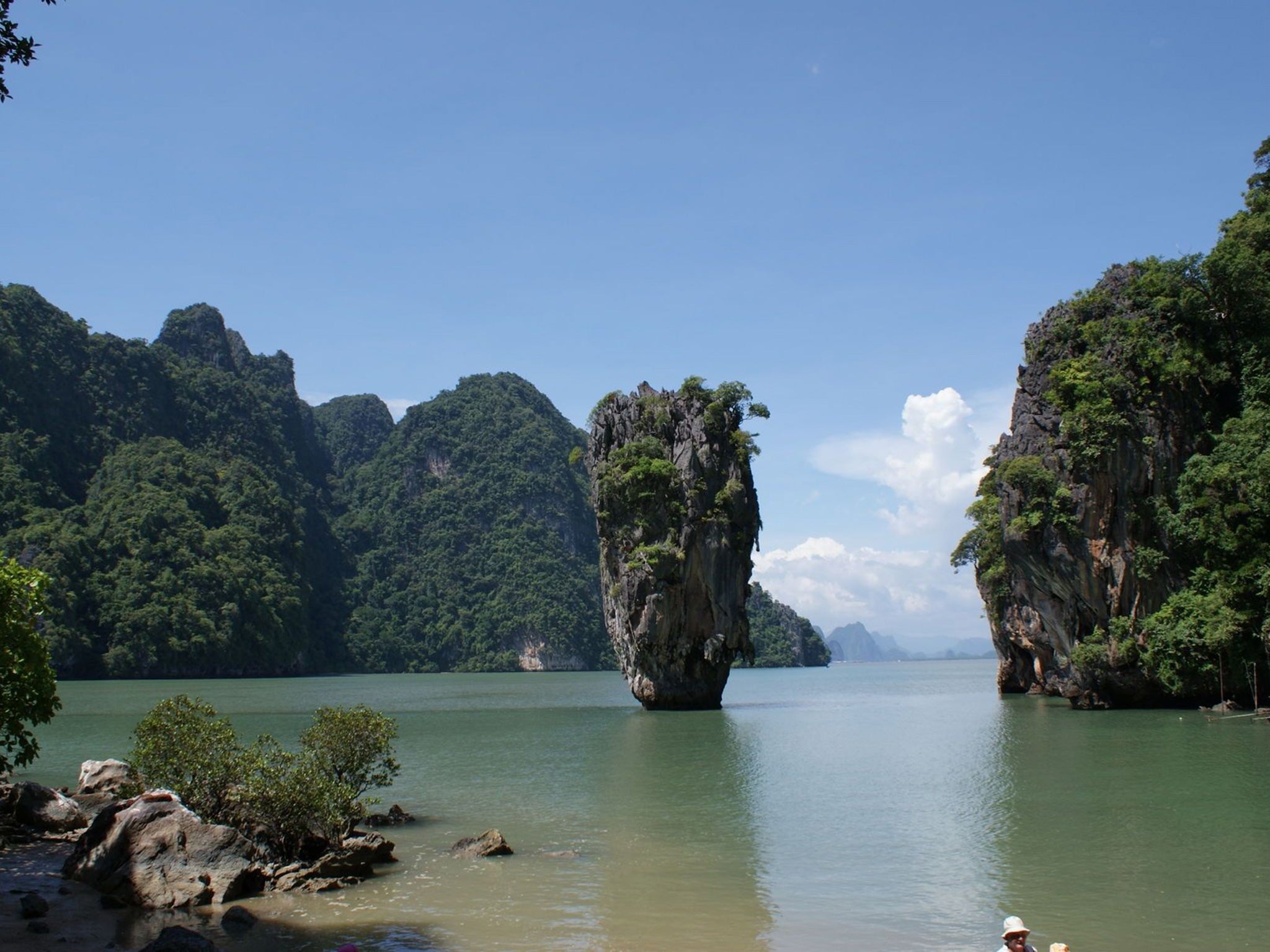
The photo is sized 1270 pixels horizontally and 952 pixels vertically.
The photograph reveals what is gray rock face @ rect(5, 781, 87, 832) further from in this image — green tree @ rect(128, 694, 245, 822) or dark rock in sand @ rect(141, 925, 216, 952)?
dark rock in sand @ rect(141, 925, 216, 952)

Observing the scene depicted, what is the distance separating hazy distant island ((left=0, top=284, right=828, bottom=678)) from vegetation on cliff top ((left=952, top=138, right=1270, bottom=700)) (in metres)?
68.5

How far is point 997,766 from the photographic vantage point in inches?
882

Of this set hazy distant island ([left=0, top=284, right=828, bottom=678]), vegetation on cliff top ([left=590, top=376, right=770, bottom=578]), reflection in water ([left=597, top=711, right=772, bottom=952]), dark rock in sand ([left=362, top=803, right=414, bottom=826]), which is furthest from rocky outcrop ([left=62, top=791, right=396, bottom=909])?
hazy distant island ([left=0, top=284, right=828, bottom=678])

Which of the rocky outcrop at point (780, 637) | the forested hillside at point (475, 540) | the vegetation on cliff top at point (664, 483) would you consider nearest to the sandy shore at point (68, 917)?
the vegetation on cliff top at point (664, 483)

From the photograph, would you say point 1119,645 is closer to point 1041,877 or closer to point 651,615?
point 651,615

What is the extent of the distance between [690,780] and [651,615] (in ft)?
58.1

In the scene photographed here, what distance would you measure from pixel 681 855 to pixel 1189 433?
27.9 metres

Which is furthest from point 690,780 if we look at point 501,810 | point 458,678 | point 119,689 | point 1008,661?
point 458,678

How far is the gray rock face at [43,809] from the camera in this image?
15.8 m

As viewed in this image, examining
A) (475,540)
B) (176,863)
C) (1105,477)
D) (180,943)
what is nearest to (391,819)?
(176,863)

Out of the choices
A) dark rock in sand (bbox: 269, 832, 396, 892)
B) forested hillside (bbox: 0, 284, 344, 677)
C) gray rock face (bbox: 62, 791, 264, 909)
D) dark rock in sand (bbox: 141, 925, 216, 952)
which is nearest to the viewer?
dark rock in sand (bbox: 141, 925, 216, 952)

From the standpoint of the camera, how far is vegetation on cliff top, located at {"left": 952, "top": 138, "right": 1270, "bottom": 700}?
99.7 feet

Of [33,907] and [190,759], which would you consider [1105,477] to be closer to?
[190,759]

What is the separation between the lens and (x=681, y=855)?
14102 mm
